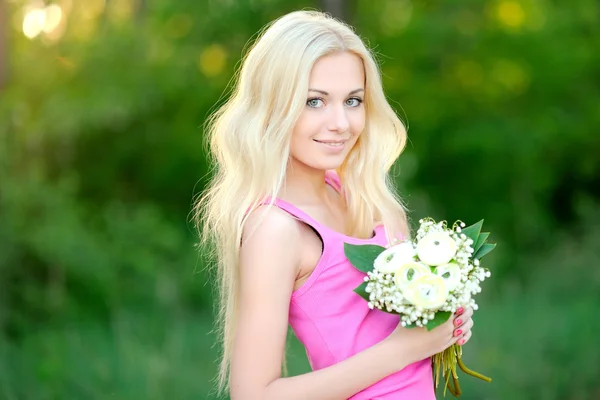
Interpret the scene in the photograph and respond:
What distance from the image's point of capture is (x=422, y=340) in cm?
234

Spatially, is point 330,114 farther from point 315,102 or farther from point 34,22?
point 34,22

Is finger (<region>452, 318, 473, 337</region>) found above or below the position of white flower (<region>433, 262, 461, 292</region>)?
below

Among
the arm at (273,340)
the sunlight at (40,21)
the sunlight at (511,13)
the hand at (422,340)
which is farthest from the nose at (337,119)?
the sunlight at (511,13)

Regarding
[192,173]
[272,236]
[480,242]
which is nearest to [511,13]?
[192,173]

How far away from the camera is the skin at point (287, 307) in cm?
226

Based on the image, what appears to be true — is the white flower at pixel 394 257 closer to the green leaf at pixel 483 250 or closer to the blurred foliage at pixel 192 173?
the green leaf at pixel 483 250

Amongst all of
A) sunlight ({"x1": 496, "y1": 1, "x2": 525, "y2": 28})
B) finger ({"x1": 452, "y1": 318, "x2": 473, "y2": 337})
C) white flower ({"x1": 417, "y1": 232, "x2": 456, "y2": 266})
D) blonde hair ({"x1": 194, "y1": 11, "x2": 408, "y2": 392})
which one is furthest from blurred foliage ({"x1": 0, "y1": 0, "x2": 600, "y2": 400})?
white flower ({"x1": 417, "y1": 232, "x2": 456, "y2": 266})

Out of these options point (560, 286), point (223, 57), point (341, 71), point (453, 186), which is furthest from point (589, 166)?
point (341, 71)

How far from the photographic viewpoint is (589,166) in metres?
9.38

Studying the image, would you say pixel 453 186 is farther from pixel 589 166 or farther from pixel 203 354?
pixel 203 354

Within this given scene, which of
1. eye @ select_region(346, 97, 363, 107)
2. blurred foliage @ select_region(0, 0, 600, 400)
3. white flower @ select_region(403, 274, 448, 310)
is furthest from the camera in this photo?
blurred foliage @ select_region(0, 0, 600, 400)

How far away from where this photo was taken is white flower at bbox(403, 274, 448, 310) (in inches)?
86.9

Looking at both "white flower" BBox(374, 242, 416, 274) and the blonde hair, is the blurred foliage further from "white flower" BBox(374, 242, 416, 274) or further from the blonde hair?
"white flower" BBox(374, 242, 416, 274)

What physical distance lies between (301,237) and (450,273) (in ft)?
1.35
